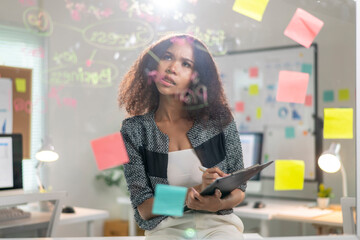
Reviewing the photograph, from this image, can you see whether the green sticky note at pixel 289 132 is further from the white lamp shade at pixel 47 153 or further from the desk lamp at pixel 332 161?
the white lamp shade at pixel 47 153

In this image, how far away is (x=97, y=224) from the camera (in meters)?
1.59

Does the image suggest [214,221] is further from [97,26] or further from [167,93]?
[97,26]

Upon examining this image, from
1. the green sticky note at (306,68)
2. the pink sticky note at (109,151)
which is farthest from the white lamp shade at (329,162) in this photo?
the pink sticky note at (109,151)

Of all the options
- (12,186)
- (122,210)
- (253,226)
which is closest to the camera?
(12,186)

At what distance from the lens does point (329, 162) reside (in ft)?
5.93

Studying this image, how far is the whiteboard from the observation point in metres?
1.77

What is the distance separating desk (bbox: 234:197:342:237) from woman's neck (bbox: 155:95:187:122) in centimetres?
40

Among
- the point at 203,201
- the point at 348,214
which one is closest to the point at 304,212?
the point at 348,214

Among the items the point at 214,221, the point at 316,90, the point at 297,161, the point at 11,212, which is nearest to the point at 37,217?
the point at 11,212

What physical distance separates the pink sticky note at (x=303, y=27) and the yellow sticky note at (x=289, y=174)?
47 centimetres

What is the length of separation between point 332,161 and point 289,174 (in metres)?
0.23

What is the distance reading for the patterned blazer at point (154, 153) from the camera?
1.47 m

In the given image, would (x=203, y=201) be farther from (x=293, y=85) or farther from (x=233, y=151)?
(x=293, y=85)

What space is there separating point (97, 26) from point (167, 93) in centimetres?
34
